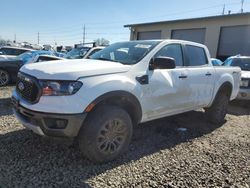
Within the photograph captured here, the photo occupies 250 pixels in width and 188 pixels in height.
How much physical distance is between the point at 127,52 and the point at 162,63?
720 mm

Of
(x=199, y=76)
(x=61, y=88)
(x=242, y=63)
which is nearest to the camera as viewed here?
(x=61, y=88)

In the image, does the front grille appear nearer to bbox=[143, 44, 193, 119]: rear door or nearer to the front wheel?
the front wheel

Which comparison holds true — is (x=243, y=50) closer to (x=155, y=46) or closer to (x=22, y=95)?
(x=155, y=46)

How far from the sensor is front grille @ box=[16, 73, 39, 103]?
3.36m

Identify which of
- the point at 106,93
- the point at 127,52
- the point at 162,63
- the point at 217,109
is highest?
the point at 127,52

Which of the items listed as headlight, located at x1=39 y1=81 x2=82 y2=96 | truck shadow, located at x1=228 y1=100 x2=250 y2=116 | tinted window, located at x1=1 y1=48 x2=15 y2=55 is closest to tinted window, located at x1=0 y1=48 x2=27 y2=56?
tinted window, located at x1=1 y1=48 x2=15 y2=55

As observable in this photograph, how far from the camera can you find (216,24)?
18.2 meters

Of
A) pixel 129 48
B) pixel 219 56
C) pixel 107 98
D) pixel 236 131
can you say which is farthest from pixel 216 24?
pixel 107 98

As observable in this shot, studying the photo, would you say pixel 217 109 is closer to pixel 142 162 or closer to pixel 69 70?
pixel 142 162

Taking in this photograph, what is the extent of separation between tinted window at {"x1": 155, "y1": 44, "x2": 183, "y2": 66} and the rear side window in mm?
270

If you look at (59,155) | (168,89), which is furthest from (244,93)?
(59,155)

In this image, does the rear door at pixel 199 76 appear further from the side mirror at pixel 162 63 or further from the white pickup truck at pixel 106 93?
the side mirror at pixel 162 63

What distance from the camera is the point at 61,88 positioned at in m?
3.21

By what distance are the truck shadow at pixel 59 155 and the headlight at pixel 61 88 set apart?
3.30ft
